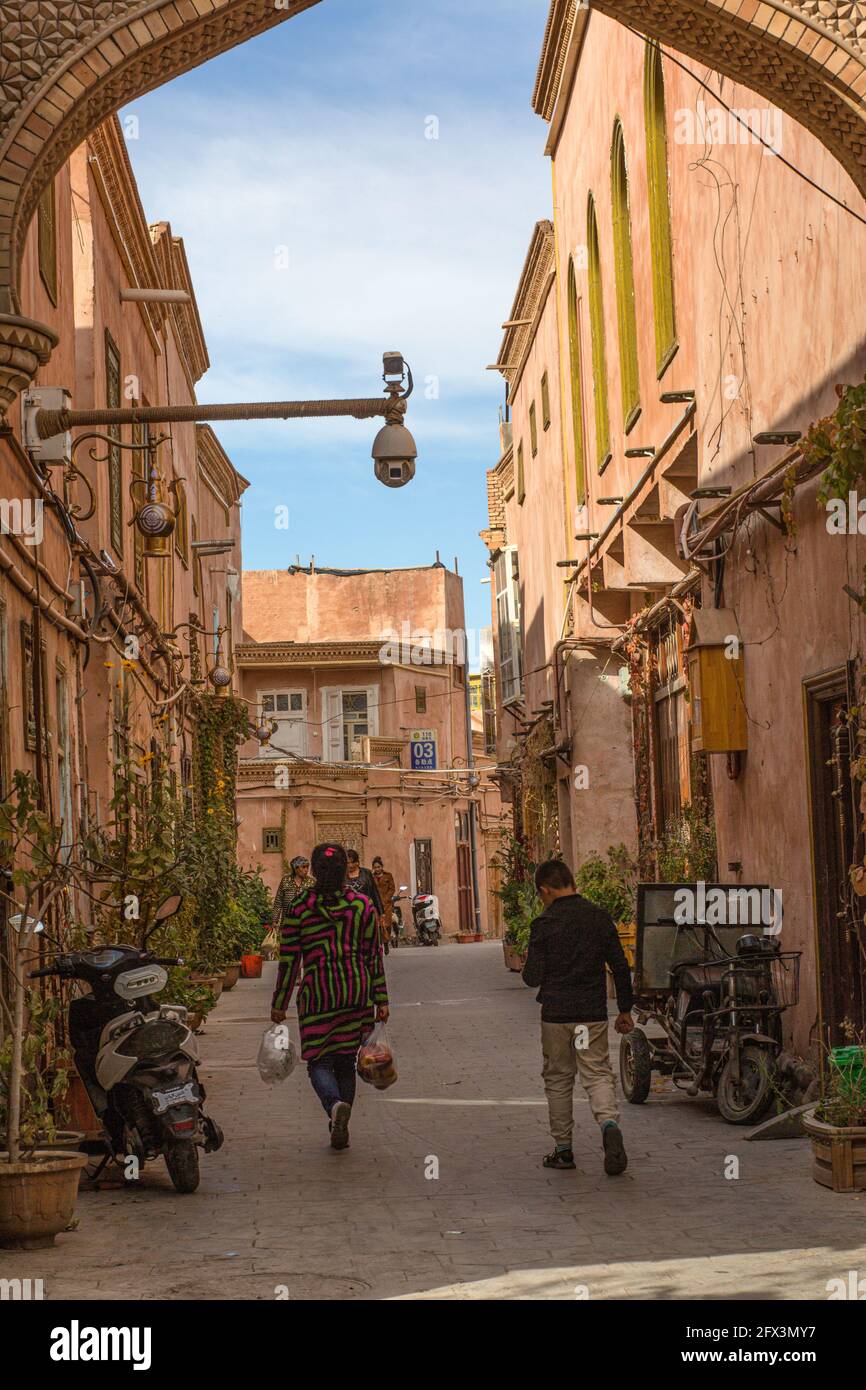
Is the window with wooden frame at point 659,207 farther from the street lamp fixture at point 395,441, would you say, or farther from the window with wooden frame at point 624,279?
the street lamp fixture at point 395,441

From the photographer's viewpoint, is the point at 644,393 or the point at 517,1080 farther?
the point at 644,393

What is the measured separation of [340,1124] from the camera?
10.0 m

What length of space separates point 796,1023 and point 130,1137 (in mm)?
4603

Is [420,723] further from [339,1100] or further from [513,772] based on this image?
[339,1100]

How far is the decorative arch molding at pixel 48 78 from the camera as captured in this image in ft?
25.2

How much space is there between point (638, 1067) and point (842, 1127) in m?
3.42

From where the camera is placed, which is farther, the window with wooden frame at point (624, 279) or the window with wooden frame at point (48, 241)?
the window with wooden frame at point (624, 279)

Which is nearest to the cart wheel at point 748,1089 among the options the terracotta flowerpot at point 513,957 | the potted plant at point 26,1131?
the potted plant at point 26,1131

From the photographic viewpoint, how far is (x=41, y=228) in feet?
41.4

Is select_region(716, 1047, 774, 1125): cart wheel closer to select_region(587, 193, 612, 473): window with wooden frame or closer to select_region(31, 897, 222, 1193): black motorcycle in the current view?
select_region(31, 897, 222, 1193): black motorcycle

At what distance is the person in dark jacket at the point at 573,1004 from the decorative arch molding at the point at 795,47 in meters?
4.01

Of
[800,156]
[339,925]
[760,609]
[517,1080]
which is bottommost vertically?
[517,1080]
